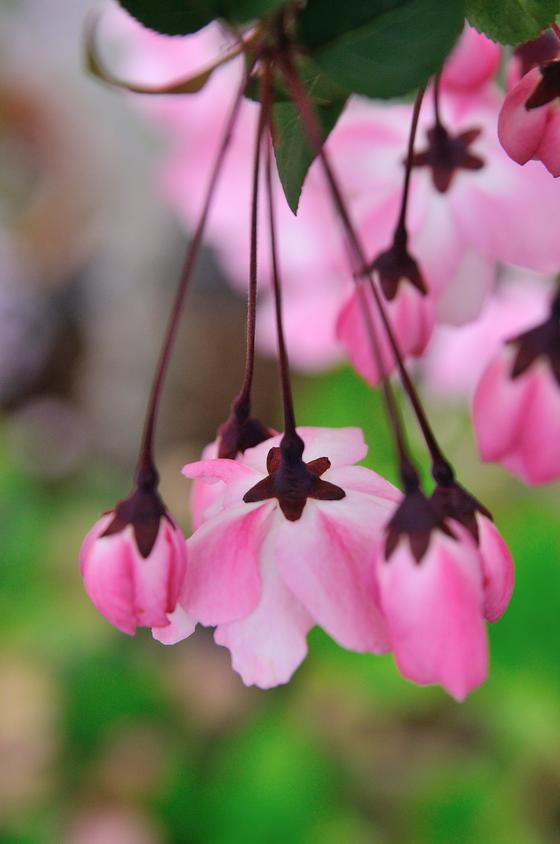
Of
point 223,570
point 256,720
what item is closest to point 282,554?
point 223,570

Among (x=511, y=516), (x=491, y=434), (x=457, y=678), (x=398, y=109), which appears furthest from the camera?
(x=511, y=516)

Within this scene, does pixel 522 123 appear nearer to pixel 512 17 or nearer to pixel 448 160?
pixel 512 17

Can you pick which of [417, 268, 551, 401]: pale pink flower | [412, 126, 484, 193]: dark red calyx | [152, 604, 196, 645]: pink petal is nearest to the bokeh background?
[417, 268, 551, 401]: pale pink flower

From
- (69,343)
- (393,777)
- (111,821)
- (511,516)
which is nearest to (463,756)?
(393,777)

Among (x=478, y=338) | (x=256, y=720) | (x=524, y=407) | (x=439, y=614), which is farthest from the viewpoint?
(x=256, y=720)

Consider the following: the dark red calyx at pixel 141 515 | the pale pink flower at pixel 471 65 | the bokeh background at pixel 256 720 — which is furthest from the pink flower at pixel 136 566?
the bokeh background at pixel 256 720

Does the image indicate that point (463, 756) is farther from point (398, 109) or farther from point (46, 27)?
point (46, 27)

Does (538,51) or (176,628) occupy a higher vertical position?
(538,51)

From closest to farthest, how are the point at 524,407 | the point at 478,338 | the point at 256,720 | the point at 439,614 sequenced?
1. the point at 439,614
2. the point at 524,407
3. the point at 478,338
4. the point at 256,720
